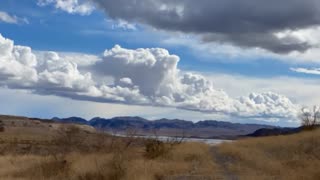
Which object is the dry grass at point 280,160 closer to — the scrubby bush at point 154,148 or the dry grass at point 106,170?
the dry grass at point 106,170

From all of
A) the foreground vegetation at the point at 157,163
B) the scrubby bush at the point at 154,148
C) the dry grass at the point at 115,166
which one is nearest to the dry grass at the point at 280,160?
the foreground vegetation at the point at 157,163

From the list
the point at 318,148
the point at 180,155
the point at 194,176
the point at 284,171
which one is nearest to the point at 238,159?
the point at 180,155

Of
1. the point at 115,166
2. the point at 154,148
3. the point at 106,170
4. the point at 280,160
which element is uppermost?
the point at 154,148

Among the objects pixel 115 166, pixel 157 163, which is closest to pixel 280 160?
pixel 157 163

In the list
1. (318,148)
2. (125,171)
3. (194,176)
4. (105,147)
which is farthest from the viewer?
(318,148)

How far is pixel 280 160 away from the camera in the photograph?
127 ft

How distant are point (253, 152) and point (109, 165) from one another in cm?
2109

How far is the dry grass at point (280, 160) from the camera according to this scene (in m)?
27.2

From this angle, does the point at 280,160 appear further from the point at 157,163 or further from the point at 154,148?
the point at 157,163

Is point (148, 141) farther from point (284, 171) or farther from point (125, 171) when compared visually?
point (125, 171)

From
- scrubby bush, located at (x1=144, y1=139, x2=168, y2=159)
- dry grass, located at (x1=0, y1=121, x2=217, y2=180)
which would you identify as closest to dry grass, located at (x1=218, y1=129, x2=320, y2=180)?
dry grass, located at (x1=0, y1=121, x2=217, y2=180)

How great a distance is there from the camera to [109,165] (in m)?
26.1

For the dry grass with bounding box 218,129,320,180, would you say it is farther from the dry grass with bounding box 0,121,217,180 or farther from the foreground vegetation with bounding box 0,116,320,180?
the dry grass with bounding box 0,121,217,180

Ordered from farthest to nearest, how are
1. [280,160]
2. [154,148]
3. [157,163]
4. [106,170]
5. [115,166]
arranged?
1. [154,148]
2. [280,160]
3. [157,163]
4. [106,170]
5. [115,166]
